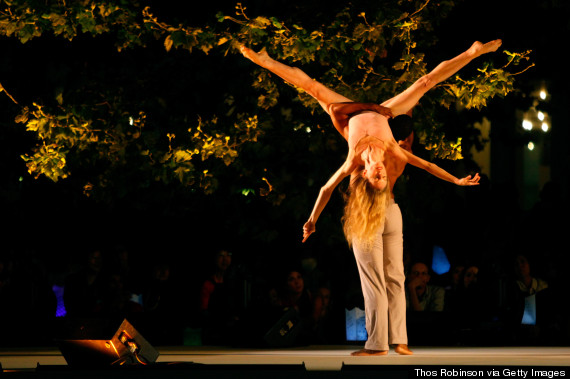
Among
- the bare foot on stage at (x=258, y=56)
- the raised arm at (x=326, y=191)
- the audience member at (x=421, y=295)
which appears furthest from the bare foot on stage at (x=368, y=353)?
the audience member at (x=421, y=295)

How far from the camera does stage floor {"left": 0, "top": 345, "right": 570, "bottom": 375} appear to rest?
925 centimetres

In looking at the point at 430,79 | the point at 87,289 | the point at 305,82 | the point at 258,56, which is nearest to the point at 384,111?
the point at 430,79

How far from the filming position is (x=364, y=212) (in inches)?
386

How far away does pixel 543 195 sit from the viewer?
17.2m

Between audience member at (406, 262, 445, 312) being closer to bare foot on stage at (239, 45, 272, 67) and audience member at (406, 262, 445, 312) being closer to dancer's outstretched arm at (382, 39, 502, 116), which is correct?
dancer's outstretched arm at (382, 39, 502, 116)

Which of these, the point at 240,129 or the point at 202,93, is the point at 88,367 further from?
the point at 202,93

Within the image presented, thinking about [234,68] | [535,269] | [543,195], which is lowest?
[535,269]

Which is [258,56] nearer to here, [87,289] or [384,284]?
[384,284]

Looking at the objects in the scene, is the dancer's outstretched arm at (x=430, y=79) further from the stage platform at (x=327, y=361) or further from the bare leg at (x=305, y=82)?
the stage platform at (x=327, y=361)

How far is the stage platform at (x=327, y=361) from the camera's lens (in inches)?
299

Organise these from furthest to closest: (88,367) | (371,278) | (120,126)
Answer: (120,126)
(371,278)
(88,367)

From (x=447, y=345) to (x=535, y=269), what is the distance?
284cm

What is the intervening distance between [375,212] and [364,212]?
10 cm

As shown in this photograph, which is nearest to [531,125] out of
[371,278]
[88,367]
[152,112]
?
[152,112]
